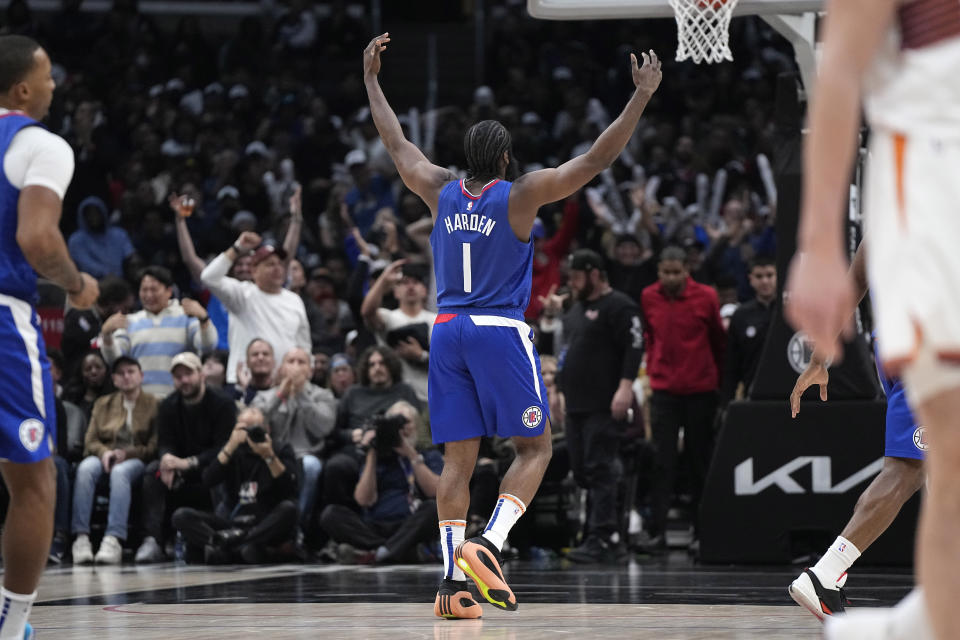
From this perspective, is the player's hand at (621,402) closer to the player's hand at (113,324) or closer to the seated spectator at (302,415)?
the seated spectator at (302,415)

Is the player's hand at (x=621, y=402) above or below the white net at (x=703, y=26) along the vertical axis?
below

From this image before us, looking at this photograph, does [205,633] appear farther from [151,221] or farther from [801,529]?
[151,221]

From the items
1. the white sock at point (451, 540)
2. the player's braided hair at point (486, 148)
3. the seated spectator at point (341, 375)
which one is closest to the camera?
the white sock at point (451, 540)

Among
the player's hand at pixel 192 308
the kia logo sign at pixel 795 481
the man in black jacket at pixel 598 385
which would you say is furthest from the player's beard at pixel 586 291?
the player's hand at pixel 192 308

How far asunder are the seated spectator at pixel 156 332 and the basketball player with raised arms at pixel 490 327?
223 inches

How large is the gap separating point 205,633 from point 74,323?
741 cm

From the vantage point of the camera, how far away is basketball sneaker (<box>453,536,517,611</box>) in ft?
20.0

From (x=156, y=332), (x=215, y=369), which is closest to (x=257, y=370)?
(x=215, y=369)

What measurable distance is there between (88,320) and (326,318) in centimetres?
227

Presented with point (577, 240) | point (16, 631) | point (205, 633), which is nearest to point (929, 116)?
point (16, 631)

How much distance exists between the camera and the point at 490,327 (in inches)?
261

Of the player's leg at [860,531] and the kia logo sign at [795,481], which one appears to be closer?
the player's leg at [860,531]

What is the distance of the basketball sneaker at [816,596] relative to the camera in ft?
19.3

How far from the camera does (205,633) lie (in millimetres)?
5801
